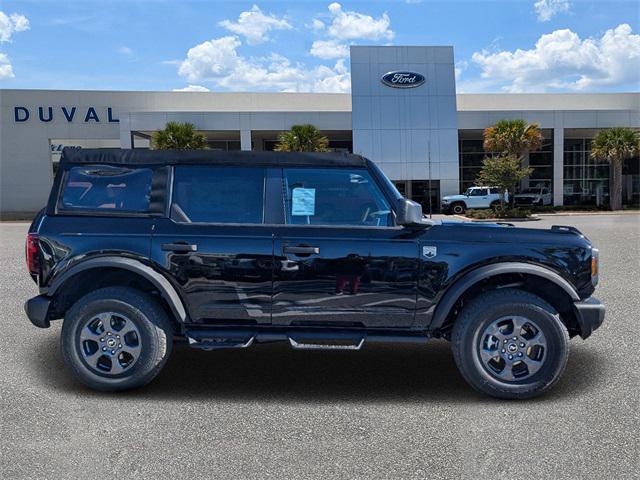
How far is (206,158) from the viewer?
4.13m

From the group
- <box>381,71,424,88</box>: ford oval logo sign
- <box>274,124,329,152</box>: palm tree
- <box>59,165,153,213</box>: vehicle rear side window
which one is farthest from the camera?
<box>381,71,424,88</box>: ford oval logo sign

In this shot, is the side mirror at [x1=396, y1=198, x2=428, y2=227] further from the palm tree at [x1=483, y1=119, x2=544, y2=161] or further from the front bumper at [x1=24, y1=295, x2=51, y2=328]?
the palm tree at [x1=483, y1=119, x2=544, y2=161]

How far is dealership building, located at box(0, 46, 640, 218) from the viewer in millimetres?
32781

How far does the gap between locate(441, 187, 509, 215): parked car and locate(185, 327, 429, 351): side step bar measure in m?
29.3

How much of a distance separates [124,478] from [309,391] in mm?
1595

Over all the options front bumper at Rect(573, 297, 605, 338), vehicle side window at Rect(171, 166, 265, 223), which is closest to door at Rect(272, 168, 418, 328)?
vehicle side window at Rect(171, 166, 265, 223)

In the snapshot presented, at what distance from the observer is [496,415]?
11.7 feet

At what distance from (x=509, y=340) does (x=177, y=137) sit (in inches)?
1109

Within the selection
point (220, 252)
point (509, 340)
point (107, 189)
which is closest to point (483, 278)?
point (509, 340)

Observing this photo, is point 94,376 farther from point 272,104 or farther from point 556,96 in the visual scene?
point 556,96

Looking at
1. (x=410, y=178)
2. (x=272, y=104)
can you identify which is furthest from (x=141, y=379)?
(x=272, y=104)

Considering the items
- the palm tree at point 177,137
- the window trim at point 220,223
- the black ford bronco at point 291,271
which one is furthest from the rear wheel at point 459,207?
the window trim at point 220,223

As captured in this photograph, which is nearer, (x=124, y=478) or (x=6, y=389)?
(x=124, y=478)

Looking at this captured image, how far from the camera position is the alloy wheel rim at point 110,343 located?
153 inches
